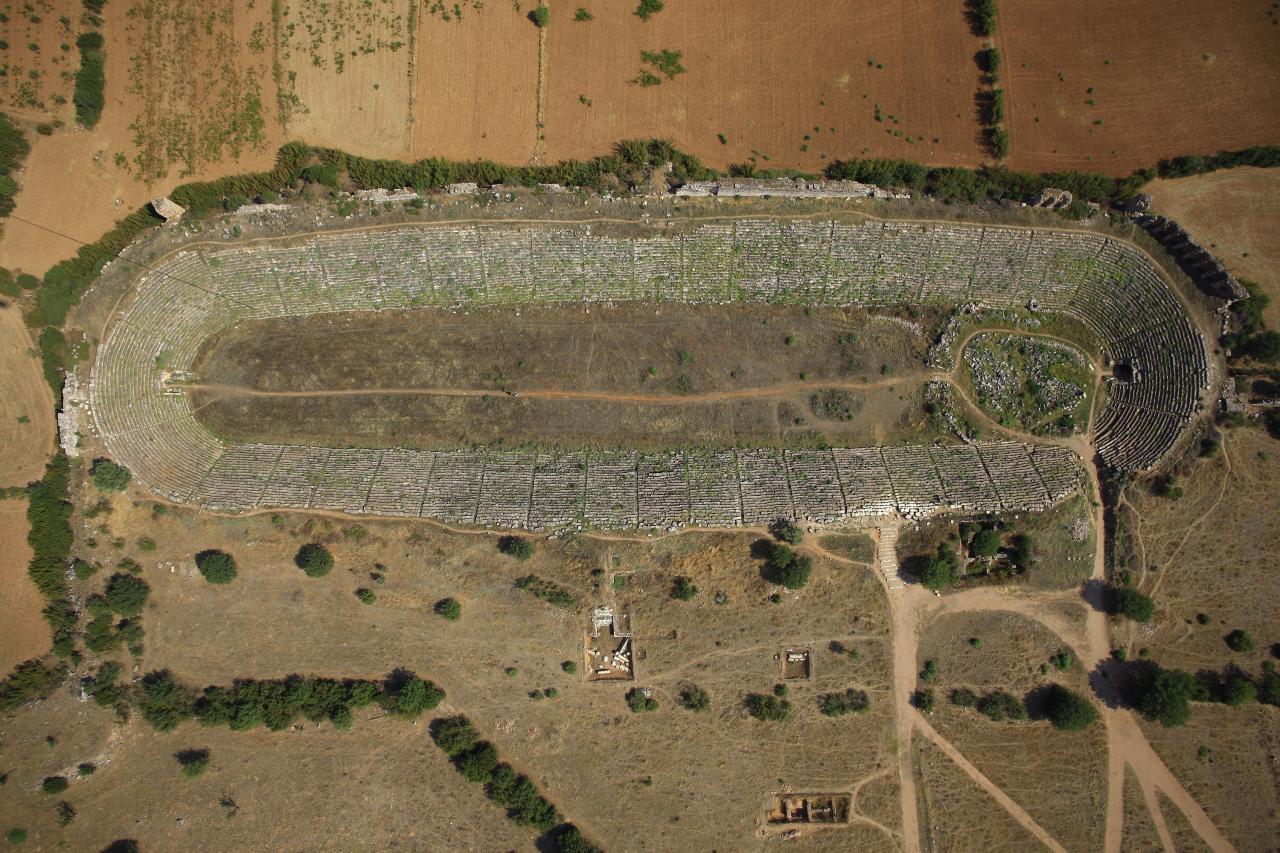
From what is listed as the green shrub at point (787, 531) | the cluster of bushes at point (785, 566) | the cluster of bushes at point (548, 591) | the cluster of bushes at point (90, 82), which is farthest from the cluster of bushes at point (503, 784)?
the cluster of bushes at point (90, 82)

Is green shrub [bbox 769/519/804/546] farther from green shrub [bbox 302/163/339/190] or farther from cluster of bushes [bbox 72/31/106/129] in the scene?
cluster of bushes [bbox 72/31/106/129]

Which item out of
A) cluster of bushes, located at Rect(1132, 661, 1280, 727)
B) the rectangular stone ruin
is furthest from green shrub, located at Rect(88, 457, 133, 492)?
cluster of bushes, located at Rect(1132, 661, 1280, 727)

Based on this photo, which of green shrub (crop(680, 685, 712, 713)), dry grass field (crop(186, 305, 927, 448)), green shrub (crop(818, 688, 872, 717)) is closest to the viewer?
green shrub (crop(680, 685, 712, 713))

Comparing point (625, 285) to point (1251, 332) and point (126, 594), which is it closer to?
point (126, 594)

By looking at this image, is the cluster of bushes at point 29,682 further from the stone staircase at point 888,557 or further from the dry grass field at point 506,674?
the stone staircase at point 888,557

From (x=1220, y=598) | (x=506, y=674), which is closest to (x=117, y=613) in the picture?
(x=506, y=674)

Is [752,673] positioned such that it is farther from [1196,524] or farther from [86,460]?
[86,460]

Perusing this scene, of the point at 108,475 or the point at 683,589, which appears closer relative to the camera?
the point at 683,589
